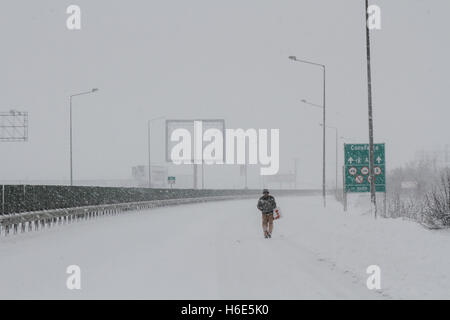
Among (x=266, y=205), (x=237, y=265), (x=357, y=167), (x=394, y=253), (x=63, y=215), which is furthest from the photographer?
(x=63, y=215)

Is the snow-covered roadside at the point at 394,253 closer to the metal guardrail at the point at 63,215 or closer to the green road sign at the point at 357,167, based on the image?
the green road sign at the point at 357,167

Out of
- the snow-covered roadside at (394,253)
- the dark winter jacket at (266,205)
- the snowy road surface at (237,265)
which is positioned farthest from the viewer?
the dark winter jacket at (266,205)

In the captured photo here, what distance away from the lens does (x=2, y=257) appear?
47.3 ft

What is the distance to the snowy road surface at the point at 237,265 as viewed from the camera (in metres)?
9.20

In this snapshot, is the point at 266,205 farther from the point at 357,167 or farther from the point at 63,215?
the point at 63,215

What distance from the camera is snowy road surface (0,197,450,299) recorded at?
920 cm

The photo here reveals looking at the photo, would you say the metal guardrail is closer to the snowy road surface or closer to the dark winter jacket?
the snowy road surface

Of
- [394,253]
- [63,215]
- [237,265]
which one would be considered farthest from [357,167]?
[237,265]

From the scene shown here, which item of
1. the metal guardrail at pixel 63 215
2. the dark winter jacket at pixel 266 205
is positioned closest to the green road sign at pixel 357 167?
the dark winter jacket at pixel 266 205

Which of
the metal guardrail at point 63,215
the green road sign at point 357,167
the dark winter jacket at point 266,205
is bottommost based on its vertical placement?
the metal guardrail at point 63,215

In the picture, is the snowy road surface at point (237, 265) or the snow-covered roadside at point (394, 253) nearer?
the snowy road surface at point (237, 265)

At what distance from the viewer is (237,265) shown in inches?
488

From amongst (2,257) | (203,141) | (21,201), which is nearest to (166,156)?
(203,141)
